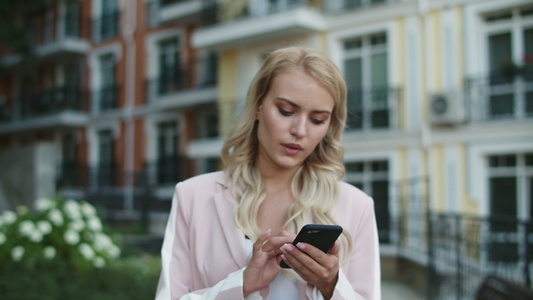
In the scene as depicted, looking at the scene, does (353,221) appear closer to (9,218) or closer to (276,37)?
(9,218)

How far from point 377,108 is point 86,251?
927 centimetres

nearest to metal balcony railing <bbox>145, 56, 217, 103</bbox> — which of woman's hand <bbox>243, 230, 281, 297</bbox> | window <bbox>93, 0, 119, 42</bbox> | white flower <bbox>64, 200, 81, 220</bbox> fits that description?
window <bbox>93, 0, 119, 42</bbox>

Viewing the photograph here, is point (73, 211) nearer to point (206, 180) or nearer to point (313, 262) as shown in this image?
point (206, 180)

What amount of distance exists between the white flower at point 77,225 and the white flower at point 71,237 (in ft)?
0.16

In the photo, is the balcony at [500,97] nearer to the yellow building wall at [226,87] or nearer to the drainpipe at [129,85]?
the yellow building wall at [226,87]

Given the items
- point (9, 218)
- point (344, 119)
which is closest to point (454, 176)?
point (9, 218)

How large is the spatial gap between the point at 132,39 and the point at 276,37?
8090 mm

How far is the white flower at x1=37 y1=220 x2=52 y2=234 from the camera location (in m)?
5.96

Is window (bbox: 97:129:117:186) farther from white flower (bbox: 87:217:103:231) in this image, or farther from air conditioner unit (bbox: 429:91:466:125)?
white flower (bbox: 87:217:103:231)

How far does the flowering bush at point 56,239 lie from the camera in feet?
19.1

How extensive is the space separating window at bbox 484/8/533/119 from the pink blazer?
1069 centimetres

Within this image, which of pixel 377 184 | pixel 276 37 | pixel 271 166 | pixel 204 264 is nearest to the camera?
pixel 204 264

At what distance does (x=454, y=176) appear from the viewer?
11.9m

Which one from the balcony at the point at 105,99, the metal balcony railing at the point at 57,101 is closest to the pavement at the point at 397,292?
the balcony at the point at 105,99
